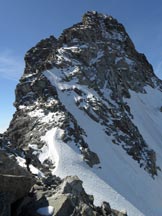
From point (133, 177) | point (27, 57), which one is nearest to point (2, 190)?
point (133, 177)

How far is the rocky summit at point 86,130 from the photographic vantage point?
54.7 ft

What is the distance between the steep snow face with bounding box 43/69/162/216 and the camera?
144ft

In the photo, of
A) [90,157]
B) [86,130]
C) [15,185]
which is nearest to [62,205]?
[15,185]

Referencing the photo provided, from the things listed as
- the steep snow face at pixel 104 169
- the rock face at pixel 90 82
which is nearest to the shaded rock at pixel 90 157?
the steep snow face at pixel 104 169

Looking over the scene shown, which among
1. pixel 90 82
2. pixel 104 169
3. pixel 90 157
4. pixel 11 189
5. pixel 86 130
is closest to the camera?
pixel 11 189

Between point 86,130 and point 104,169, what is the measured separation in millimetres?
10225

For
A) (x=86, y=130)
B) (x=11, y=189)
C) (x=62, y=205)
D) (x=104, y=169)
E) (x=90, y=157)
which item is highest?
(x=86, y=130)

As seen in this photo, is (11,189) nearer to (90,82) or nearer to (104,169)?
(104,169)

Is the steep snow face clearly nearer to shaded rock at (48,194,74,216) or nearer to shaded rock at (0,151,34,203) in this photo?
shaded rock at (48,194,74,216)

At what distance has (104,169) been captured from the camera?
49906mm

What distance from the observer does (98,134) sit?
58438 millimetres

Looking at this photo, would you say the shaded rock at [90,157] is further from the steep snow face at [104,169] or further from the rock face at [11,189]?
the rock face at [11,189]

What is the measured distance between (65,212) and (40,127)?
4419 cm

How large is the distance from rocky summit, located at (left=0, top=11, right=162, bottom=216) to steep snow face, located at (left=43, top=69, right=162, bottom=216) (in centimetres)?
17
